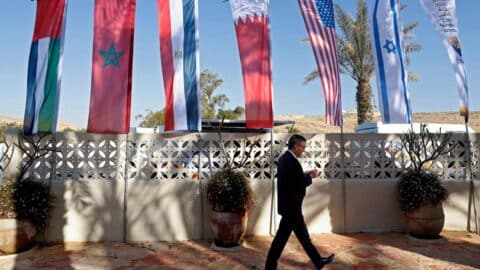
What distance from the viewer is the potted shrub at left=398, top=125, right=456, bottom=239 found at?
6.08 meters

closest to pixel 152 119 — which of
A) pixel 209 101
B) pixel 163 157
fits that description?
pixel 209 101

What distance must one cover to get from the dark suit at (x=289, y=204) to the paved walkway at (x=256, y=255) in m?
0.68

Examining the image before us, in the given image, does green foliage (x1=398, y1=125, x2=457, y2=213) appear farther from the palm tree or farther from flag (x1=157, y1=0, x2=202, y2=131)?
the palm tree

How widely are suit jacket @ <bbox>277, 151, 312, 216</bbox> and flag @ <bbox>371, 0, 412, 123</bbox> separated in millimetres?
2936

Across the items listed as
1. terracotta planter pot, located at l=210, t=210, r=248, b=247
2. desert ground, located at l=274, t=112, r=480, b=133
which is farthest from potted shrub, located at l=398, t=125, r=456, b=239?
desert ground, located at l=274, t=112, r=480, b=133

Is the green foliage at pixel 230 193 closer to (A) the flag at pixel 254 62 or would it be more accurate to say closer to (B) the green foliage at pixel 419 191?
(A) the flag at pixel 254 62

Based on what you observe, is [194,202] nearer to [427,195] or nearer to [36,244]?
[36,244]

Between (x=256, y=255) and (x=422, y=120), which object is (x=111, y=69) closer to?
(x=256, y=255)

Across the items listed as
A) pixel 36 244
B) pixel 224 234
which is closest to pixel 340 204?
pixel 224 234

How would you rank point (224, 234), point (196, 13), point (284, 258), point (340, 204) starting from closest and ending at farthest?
1. point (284, 258)
2. point (224, 234)
3. point (196, 13)
4. point (340, 204)

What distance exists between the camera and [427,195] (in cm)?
608

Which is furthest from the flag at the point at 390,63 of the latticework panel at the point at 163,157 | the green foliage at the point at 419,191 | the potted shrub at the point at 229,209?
the latticework panel at the point at 163,157

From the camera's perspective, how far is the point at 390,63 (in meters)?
6.67

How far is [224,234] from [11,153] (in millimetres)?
3933
